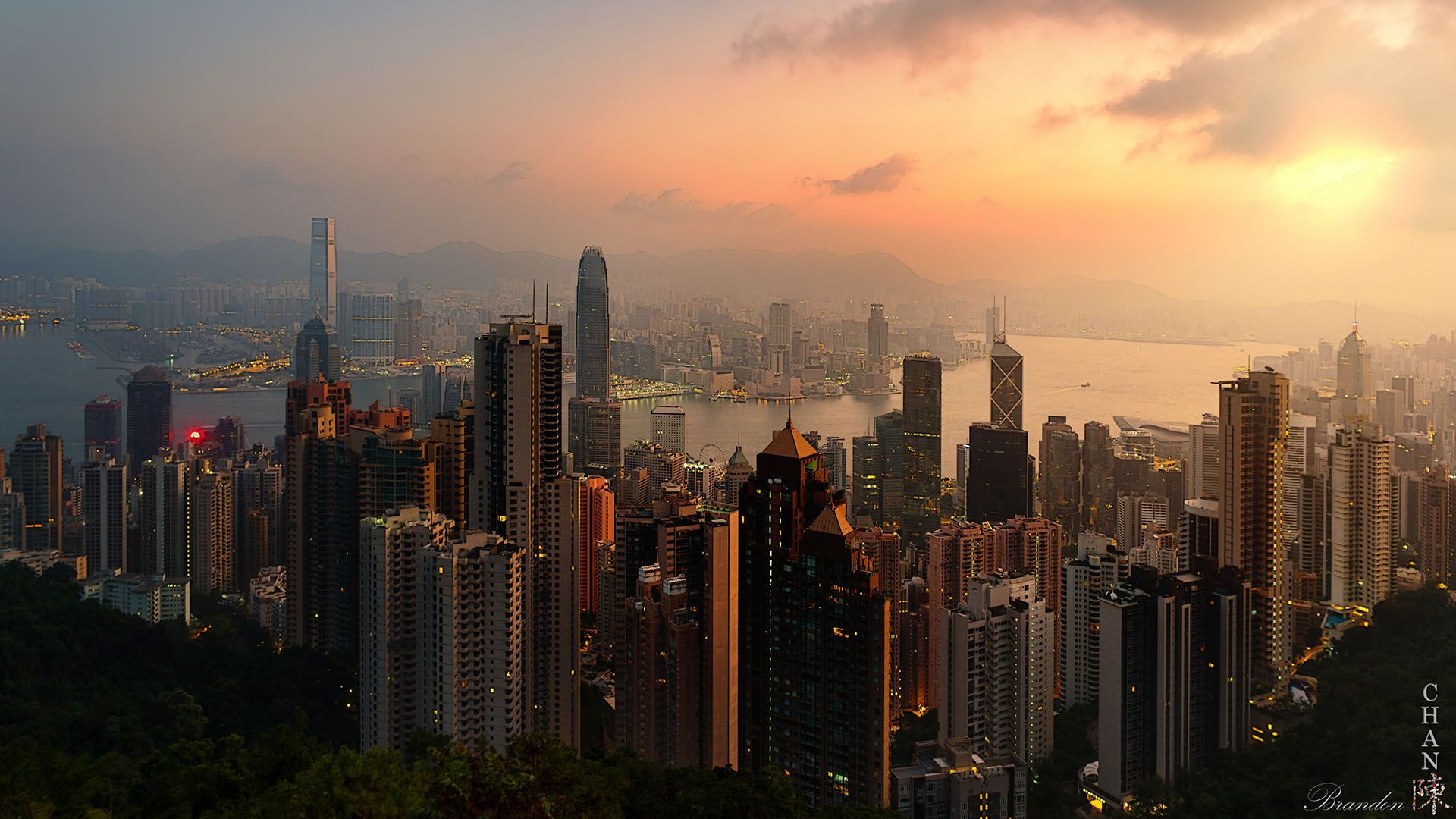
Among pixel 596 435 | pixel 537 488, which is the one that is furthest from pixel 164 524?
pixel 537 488

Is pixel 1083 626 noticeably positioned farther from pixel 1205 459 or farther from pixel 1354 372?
pixel 1354 372

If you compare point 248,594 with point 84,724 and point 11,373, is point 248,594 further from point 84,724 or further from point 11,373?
point 84,724

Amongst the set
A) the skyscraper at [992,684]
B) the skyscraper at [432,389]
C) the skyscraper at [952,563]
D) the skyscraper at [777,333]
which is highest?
Result: the skyscraper at [777,333]

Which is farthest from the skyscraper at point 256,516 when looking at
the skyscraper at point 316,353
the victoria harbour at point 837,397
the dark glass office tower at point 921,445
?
the dark glass office tower at point 921,445

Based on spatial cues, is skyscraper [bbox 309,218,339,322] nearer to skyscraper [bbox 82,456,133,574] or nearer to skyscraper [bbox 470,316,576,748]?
skyscraper [bbox 82,456,133,574]

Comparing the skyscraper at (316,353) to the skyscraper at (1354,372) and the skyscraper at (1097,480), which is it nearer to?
the skyscraper at (1097,480)

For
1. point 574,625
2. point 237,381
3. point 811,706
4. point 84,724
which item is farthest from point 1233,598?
point 237,381
